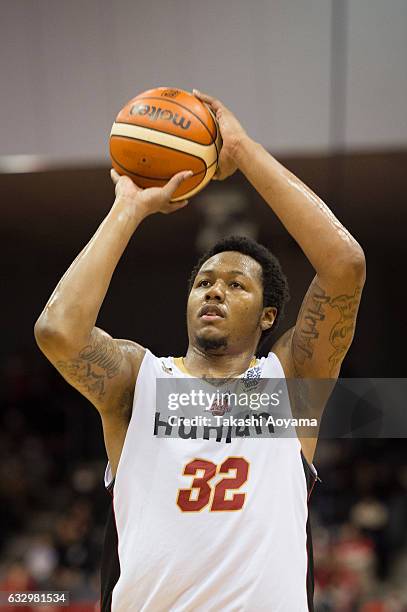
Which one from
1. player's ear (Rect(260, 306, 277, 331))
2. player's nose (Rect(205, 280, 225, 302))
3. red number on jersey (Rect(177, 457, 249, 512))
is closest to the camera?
red number on jersey (Rect(177, 457, 249, 512))

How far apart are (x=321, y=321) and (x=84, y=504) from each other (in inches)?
223

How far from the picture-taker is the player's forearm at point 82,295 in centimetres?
246

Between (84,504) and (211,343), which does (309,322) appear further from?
(84,504)

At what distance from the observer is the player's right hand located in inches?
105

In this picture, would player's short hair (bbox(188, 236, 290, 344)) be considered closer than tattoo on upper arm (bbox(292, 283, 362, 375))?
No

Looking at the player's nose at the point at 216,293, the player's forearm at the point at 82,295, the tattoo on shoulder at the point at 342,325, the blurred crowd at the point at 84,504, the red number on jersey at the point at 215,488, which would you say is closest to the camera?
the player's forearm at the point at 82,295

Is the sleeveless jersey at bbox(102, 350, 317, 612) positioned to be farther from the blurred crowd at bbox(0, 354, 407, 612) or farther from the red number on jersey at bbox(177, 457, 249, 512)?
the blurred crowd at bbox(0, 354, 407, 612)

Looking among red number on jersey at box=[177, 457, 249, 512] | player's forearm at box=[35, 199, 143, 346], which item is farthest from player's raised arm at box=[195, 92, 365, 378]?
player's forearm at box=[35, 199, 143, 346]

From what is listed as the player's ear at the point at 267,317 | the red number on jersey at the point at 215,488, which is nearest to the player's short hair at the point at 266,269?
the player's ear at the point at 267,317

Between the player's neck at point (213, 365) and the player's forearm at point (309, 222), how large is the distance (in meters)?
0.44

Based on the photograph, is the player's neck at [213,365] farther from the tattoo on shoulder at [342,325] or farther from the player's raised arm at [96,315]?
the tattoo on shoulder at [342,325]

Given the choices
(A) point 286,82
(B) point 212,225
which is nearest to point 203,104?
(A) point 286,82

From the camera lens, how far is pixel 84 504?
7914mm

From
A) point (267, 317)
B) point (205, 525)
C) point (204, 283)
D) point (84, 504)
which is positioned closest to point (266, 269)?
point (267, 317)
